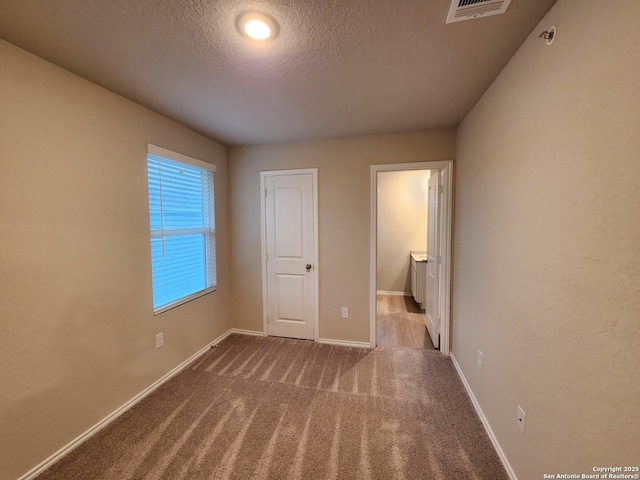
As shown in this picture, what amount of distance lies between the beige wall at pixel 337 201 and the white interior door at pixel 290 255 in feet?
0.42

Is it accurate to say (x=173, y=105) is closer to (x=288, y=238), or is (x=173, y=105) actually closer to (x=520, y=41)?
(x=288, y=238)

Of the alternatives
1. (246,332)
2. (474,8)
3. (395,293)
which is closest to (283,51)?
(474,8)

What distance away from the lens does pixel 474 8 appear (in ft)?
3.81

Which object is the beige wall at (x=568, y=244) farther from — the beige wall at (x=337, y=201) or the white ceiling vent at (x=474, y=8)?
the beige wall at (x=337, y=201)

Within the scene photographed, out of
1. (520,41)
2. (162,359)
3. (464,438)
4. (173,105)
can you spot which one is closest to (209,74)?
(173,105)

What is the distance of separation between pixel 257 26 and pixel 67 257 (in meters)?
1.76

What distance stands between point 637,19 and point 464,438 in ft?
7.20

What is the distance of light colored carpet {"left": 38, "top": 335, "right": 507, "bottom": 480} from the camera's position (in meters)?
1.55

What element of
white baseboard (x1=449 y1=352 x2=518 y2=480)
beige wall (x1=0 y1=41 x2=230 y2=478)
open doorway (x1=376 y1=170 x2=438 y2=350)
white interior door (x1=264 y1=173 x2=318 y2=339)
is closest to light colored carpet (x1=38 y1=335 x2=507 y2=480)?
white baseboard (x1=449 y1=352 x2=518 y2=480)

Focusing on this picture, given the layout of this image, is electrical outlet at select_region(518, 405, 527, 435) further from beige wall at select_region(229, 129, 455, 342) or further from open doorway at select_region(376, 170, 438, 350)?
open doorway at select_region(376, 170, 438, 350)

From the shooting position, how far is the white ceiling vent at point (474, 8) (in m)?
1.13

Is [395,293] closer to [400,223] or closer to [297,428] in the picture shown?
[400,223]

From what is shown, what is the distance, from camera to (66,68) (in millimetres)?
1629

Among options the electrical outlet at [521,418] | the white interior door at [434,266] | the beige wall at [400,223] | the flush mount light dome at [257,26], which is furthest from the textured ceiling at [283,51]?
the beige wall at [400,223]
